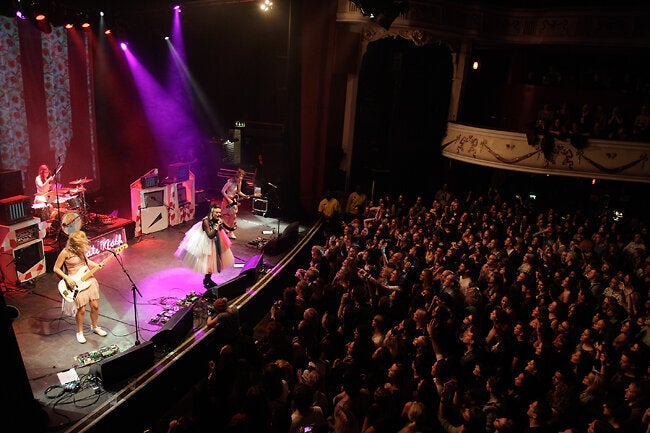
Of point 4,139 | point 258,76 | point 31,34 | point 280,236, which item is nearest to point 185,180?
point 280,236

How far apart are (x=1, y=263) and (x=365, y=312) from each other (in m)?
6.29

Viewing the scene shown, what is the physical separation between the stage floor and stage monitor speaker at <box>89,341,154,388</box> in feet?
0.73

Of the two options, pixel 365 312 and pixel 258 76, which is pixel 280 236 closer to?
pixel 365 312

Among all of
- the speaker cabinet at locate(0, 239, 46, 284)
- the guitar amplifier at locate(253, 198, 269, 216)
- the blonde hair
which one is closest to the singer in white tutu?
the blonde hair

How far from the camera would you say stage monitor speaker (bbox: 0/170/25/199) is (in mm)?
7859

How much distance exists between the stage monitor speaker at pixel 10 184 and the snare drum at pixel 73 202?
4.15ft

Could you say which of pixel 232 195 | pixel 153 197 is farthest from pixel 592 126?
pixel 153 197

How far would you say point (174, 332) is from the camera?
6090 mm

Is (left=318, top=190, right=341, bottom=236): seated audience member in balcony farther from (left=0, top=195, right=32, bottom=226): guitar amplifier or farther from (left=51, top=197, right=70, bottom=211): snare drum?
(left=0, top=195, right=32, bottom=226): guitar amplifier

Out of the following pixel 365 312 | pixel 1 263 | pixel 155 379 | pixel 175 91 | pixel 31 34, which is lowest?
pixel 155 379

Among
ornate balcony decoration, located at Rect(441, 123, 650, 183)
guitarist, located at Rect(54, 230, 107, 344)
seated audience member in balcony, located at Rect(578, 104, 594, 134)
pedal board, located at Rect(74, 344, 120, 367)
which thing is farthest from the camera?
seated audience member in balcony, located at Rect(578, 104, 594, 134)

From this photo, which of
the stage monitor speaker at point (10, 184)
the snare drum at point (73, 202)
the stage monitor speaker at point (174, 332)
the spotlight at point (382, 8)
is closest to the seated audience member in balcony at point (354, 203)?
the spotlight at point (382, 8)

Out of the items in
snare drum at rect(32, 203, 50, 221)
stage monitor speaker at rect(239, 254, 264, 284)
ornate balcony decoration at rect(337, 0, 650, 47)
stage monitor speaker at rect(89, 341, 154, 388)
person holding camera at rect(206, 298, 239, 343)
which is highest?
ornate balcony decoration at rect(337, 0, 650, 47)

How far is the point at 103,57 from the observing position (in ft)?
40.1
